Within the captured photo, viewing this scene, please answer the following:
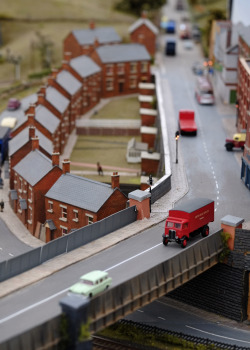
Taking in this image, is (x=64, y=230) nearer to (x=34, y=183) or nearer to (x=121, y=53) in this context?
(x=34, y=183)

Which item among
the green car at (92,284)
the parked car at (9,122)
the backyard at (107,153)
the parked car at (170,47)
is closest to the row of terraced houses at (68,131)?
the backyard at (107,153)

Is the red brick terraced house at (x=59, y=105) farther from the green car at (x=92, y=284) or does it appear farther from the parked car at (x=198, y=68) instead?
the green car at (x=92, y=284)

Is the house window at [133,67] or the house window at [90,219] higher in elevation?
the house window at [133,67]

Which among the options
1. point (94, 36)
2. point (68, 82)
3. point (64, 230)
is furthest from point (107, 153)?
point (94, 36)

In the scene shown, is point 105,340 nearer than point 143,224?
Yes

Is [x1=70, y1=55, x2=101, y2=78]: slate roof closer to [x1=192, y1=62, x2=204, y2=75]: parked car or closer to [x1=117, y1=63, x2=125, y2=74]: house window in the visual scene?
[x1=117, y1=63, x2=125, y2=74]: house window

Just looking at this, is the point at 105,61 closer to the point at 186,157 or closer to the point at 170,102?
the point at 170,102

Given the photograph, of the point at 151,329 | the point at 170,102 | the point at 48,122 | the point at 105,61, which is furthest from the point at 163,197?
the point at 105,61
